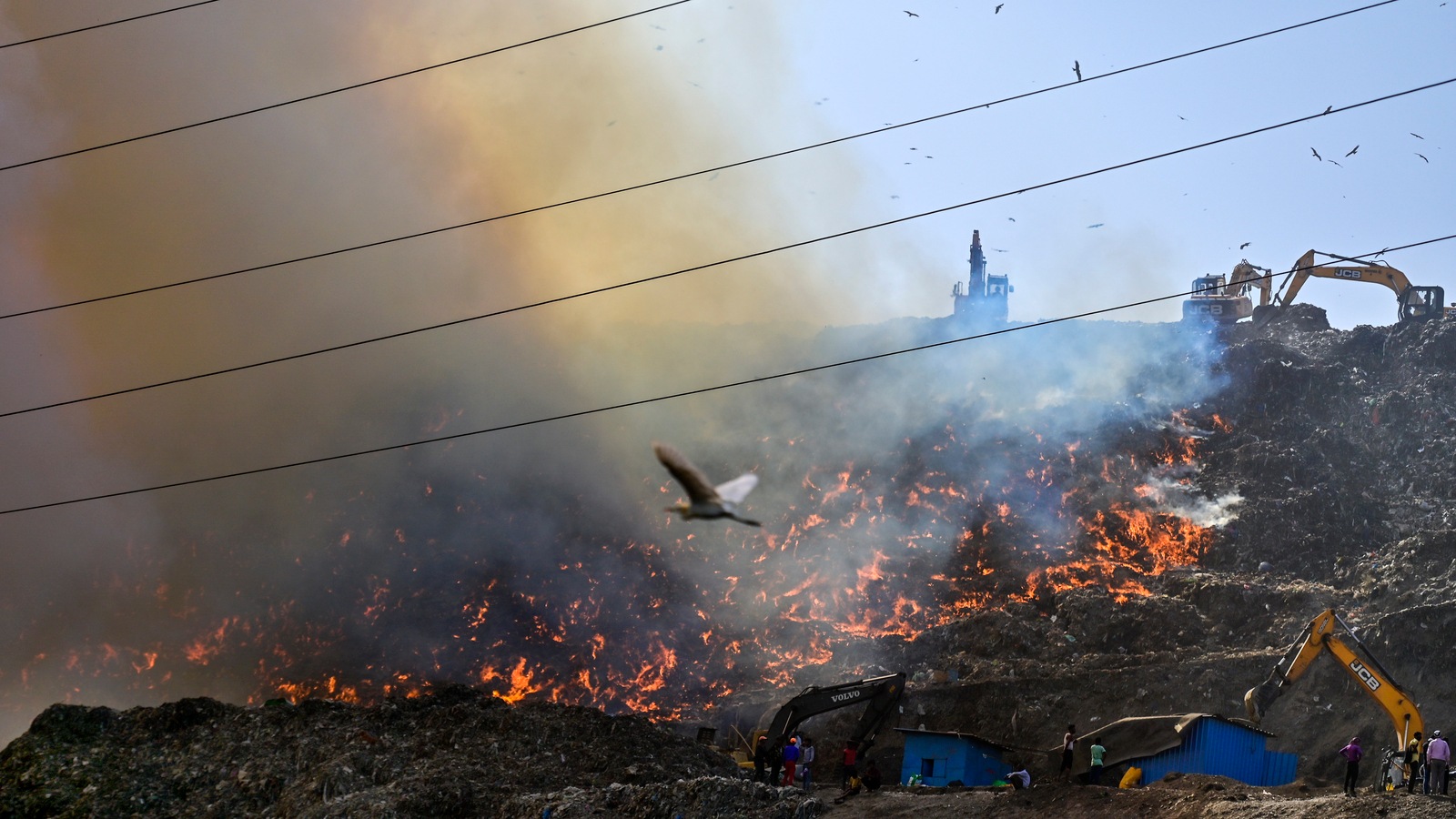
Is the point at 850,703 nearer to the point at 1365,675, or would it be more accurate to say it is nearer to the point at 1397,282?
the point at 1365,675

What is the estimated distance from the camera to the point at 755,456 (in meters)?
59.1

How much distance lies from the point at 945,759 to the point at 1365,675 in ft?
29.6

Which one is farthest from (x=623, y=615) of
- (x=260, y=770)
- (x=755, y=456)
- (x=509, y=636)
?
(x=260, y=770)

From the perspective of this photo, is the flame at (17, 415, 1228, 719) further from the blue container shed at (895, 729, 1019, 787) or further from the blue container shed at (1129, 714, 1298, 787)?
the blue container shed at (1129, 714, 1298, 787)

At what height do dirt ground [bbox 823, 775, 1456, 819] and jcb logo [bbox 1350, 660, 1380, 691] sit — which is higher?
jcb logo [bbox 1350, 660, 1380, 691]

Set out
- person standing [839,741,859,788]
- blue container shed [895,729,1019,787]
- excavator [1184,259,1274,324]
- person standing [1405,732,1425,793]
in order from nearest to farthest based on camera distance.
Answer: person standing [1405,732,1425,793] < person standing [839,741,859,788] < blue container shed [895,729,1019,787] < excavator [1184,259,1274,324]

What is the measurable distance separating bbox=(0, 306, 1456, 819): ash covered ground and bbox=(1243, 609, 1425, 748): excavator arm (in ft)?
6.53

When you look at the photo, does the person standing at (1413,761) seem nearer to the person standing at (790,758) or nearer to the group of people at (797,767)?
the group of people at (797,767)

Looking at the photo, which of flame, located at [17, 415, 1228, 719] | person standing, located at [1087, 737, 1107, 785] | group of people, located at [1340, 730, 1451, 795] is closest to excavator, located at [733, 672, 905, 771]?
person standing, located at [1087, 737, 1107, 785]

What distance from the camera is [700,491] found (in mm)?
10078

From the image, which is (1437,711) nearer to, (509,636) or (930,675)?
(930,675)

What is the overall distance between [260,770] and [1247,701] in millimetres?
20701

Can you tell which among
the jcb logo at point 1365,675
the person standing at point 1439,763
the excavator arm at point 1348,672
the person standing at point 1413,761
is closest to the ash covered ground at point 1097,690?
the person standing at point 1413,761

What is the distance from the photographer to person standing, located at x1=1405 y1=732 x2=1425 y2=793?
19.8m
